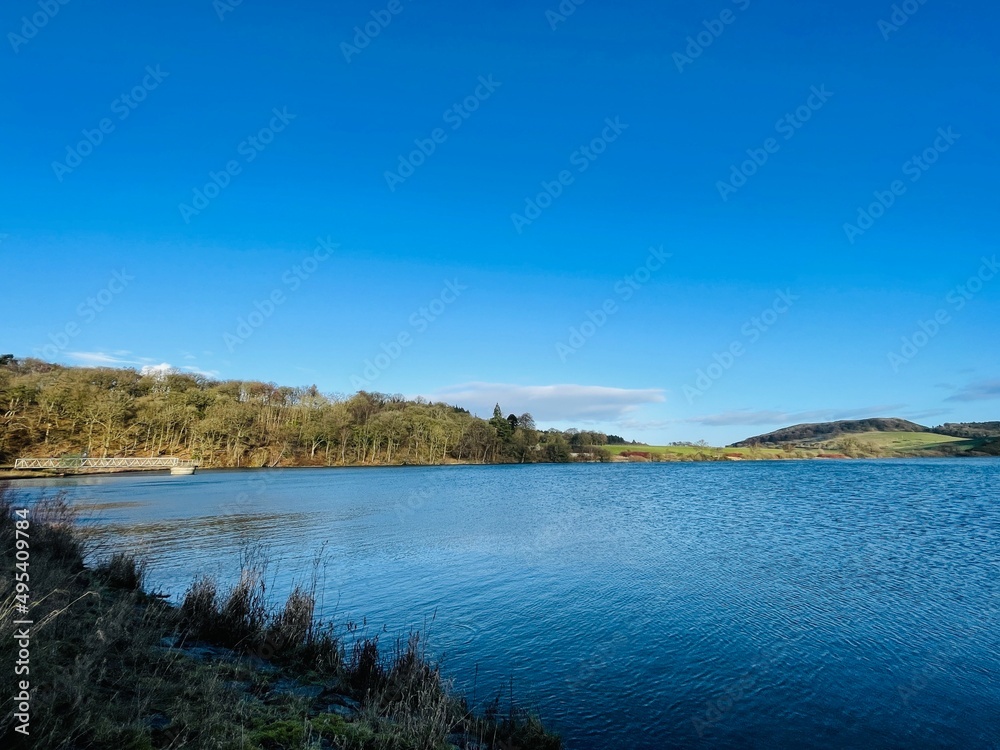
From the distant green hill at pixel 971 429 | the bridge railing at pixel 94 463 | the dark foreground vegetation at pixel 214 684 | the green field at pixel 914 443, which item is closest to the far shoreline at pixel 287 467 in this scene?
the bridge railing at pixel 94 463

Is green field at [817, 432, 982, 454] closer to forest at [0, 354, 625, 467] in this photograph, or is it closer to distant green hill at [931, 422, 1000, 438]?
distant green hill at [931, 422, 1000, 438]

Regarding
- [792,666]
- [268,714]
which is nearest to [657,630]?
[792,666]

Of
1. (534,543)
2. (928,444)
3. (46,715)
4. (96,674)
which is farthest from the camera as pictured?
(928,444)

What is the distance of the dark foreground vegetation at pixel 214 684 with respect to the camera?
5211 mm

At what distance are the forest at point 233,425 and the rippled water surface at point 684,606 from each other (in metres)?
71.6

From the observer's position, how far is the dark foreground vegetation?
17.1ft

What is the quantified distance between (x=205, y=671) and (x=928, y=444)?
21022cm

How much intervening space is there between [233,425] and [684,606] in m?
111

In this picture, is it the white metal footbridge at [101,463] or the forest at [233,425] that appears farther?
the forest at [233,425]

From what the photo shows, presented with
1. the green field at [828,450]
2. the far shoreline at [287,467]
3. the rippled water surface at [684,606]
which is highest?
the green field at [828,450]

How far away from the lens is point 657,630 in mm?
12734

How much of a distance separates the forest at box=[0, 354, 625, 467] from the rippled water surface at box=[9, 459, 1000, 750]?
71.6 meters

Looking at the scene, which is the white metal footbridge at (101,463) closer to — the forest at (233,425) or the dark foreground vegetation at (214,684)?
the forest at (233,425)

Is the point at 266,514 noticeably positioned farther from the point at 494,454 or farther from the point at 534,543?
the point at 494,454
